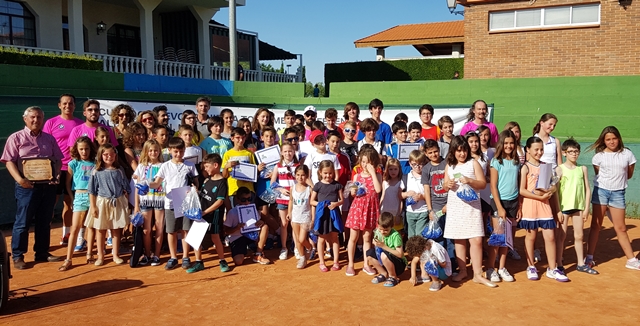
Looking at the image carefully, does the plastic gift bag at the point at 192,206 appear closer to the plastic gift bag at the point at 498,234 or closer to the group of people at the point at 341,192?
the group of people at the point at 341,192

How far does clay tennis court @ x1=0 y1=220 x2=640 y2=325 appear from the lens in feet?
17.1

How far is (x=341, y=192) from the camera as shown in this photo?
684 cm

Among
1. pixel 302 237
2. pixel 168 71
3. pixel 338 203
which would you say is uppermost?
pixel 168 71

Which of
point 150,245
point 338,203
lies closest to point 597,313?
point 338,203

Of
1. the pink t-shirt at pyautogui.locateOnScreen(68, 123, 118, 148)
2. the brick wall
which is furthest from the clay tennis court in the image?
the brick wall

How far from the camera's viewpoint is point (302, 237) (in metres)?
6.99

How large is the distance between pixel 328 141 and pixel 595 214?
340 cm

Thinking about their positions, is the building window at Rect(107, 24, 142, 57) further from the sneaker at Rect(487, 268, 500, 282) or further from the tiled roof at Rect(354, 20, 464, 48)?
the sneaker at Rect(487, 268, 500, 282)

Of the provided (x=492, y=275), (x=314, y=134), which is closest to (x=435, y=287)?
(x=492, y=275)

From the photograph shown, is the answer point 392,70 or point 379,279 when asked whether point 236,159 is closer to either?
point 379,279

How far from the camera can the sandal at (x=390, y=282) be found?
6160 millimetres

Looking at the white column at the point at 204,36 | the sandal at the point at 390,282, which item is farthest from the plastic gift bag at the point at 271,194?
the white column at the point at 204,36

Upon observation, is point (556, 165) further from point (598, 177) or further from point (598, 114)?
point (598, 114)

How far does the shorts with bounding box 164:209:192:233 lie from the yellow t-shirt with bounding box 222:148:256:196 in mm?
718
